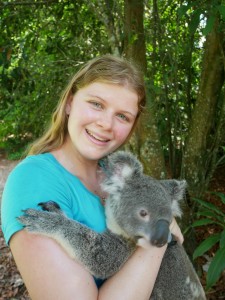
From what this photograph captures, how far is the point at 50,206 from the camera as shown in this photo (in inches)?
72.2

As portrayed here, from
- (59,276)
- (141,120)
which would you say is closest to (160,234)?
(59,276)

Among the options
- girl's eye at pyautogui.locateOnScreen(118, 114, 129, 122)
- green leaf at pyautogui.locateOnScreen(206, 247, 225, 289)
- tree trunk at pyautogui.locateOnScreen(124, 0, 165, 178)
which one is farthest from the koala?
tree trunk at pyautogui.locateOnScreen(124, 0, 165, 178)

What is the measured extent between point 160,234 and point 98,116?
2.26ft

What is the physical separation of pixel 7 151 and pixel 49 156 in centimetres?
814

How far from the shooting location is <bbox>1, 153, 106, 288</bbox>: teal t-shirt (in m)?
1.64

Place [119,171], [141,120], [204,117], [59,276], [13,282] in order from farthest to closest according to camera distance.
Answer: [13,282]
[204,117]
[141,120]
[119,171]
[59,276]

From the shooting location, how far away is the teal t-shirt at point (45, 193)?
5.40ft

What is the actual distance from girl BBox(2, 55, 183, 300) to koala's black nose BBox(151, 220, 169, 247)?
0.14ft

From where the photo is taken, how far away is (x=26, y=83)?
14.2 ft

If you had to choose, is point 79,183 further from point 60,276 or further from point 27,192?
point 60,276

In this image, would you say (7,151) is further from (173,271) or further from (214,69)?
(173,271)

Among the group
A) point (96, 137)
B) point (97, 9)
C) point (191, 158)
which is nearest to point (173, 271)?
point (96, 137)

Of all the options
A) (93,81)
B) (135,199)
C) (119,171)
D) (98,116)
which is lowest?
(135,199)

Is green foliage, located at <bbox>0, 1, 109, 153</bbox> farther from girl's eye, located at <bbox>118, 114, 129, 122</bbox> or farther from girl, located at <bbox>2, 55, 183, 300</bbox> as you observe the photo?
girl's eye, located at <bbox>118, 114, 129, 122</bbox>
